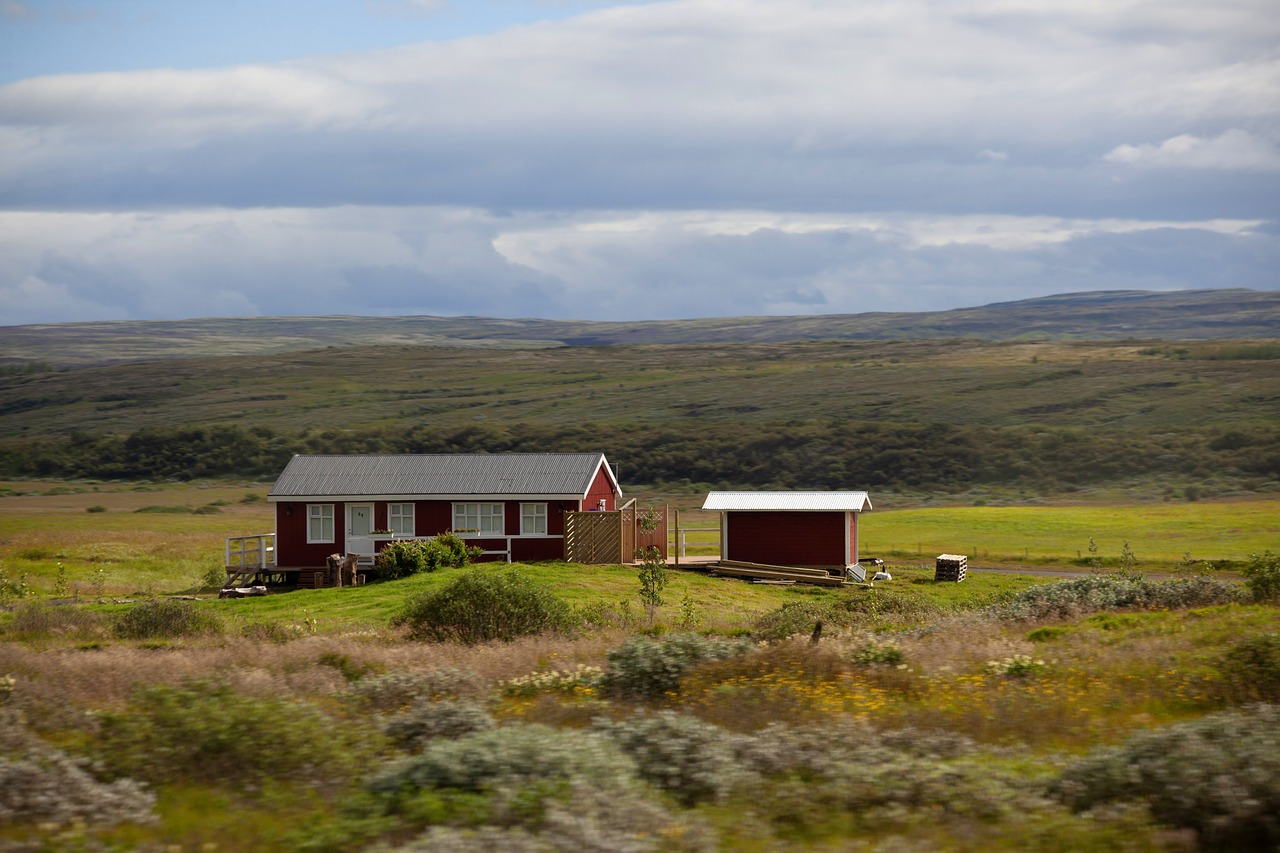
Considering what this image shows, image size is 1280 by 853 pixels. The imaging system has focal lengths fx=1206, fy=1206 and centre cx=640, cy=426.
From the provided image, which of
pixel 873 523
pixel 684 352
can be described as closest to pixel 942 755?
pixel 873 523

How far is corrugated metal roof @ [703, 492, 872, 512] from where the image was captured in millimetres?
39906

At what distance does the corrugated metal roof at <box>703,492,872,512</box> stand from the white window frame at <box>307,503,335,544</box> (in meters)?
12.1

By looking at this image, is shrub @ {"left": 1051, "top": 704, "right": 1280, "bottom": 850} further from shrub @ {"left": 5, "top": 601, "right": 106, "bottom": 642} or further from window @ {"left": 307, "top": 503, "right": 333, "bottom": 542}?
window @ {"left": 307, "top": 503, "right": 333, "bottom": 542}

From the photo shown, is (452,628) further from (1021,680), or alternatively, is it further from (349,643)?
(1021,680)

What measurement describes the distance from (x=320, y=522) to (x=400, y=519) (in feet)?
8.19

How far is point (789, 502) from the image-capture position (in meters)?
40.6

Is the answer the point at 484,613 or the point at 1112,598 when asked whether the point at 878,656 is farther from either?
the point at 1112,598

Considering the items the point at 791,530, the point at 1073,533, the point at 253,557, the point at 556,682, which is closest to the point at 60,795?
the point at 556,682

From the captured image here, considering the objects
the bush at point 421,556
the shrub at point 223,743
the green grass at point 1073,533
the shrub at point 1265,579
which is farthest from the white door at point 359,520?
the shrub at point 223,743

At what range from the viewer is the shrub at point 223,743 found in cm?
962

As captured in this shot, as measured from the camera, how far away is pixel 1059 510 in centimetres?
6581

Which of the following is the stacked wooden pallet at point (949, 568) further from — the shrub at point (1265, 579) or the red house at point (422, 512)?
the shrub at point (1265, 579)

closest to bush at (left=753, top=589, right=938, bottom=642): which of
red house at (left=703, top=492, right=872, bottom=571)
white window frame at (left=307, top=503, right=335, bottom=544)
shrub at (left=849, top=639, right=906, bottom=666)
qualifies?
shrub at (left=849, top=639, right=906, bottom=666)

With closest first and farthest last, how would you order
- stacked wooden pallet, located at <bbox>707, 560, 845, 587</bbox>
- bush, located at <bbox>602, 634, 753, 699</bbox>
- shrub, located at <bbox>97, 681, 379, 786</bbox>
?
shrub, located at <bbox>97, 681, 379, 786</bbox>, bush, located at <bbox>602, 634, 753, 699</bbox>, stacked wooden pallet, located at <bbox>707, 560, 845, 587</bbox>
